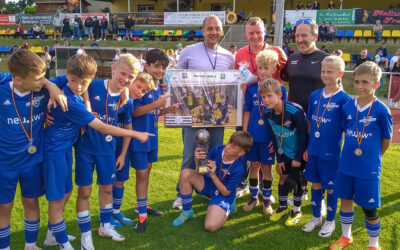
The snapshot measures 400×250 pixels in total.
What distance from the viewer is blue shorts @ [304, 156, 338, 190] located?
139 inches

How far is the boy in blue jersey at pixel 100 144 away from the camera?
3176mm

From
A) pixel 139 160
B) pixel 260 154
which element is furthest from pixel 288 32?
pixel 139 160

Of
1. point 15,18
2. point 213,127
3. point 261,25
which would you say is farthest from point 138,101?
point 15,18

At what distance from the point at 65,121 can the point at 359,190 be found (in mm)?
2903

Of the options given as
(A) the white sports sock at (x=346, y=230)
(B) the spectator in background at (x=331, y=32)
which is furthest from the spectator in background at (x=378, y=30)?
(A) the white sports sock at (x=346, y=230)

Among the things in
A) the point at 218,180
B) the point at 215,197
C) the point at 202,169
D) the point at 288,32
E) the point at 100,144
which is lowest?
the point at 215,197

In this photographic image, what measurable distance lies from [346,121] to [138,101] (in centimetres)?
228

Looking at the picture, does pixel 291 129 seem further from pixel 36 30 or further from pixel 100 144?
pixel 36 30

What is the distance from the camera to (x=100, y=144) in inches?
126

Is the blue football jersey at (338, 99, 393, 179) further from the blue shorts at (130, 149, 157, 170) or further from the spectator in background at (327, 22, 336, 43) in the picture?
the spectator in background at (327, 22, 336, 43)

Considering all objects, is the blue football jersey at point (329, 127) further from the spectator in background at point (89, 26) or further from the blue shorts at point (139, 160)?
the spectator in background at point (89, 26)

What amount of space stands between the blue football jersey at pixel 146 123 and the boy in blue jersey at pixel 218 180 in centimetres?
59

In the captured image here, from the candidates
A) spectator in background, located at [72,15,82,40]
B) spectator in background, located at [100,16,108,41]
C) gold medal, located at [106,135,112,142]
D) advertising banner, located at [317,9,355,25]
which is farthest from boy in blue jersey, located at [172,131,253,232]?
spectator in background, located at [72,15,82,40]

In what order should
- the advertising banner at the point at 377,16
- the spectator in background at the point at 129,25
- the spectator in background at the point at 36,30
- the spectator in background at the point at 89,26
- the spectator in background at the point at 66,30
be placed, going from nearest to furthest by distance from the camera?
the advertising banner at the point at 377,16
the spectator in background at the point at 129,25
the spectator in background at the point at 89,26
the spectator in background at the point at 66,30
the spectator in background at the point at 36,30
